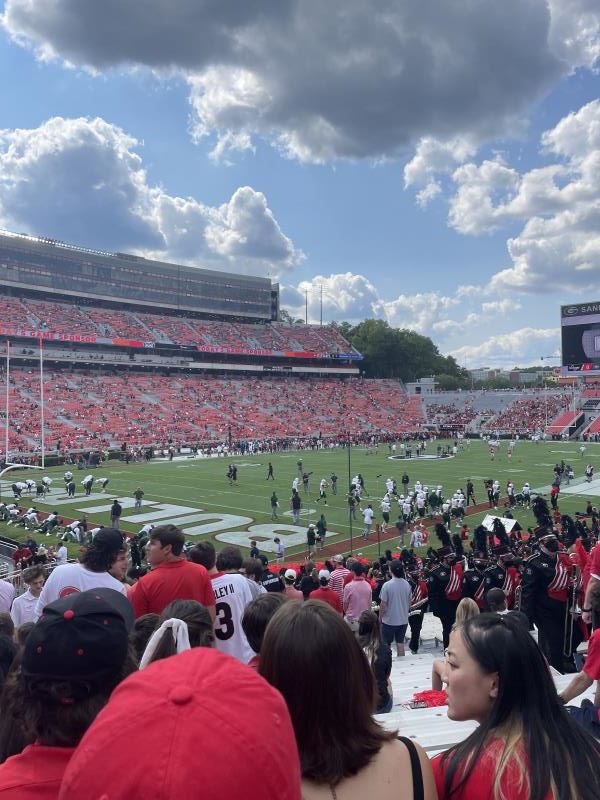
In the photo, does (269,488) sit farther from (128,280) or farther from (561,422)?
(128,280)

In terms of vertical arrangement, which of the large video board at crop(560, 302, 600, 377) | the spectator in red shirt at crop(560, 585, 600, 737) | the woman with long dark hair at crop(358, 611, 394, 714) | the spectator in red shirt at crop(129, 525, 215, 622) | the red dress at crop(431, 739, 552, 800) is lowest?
the woman with long dark hair at crop(358, 611, 394, 714)

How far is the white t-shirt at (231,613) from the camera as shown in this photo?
177 inches

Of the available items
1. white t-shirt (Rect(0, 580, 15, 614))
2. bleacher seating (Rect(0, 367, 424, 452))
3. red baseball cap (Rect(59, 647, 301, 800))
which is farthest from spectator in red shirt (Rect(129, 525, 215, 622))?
bleacher seating (Rect(0, 367, 424, 452))

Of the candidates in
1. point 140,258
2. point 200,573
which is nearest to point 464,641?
point 200,573

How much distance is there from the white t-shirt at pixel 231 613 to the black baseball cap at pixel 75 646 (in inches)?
111

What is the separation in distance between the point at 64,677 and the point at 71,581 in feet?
9.23

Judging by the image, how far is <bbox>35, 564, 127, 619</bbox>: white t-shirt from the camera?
14.0 ft

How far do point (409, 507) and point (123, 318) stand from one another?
52546 mm

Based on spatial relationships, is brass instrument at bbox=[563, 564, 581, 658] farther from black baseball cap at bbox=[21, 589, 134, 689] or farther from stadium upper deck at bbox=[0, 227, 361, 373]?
stadium upper deck at bbox=[0, 227, 361, 373]

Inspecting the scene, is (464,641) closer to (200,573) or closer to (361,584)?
(200,573)

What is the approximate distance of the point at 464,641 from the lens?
2.15 metres

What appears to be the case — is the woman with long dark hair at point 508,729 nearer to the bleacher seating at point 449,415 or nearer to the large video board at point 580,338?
the large video board at point 580,338

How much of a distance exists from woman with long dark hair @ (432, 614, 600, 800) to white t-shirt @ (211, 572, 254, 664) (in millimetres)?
2637

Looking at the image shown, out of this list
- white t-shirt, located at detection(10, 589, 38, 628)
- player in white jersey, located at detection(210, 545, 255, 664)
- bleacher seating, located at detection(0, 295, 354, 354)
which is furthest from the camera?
bleacher seating, located at detection(0, 295, 354, 354)
